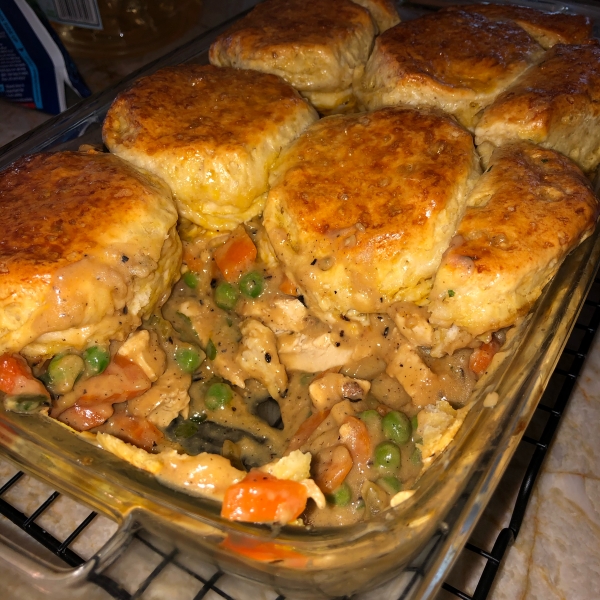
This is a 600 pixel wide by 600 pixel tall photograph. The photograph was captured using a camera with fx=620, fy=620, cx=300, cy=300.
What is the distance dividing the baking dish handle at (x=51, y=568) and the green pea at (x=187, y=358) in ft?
3.15

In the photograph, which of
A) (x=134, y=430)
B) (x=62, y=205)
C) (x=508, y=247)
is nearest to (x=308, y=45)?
(x=62, y=205)

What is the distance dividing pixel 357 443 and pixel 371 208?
0.85 metres

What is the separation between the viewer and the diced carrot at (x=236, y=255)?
104 inches

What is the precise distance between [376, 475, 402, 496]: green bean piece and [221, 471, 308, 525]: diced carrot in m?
0.43

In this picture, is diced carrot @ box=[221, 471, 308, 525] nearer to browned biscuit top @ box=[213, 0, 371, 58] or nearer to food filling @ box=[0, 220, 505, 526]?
food filling @ box=[0, 220, 505, 526]

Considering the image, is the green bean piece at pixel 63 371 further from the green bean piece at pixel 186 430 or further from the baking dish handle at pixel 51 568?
the baking dish handle at pixel 51 568

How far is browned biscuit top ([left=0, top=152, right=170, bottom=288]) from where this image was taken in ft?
6.88

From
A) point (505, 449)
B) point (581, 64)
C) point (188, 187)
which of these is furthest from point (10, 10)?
point (505, 449)

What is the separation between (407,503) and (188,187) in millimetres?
1489

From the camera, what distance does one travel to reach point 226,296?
2654 millimetres

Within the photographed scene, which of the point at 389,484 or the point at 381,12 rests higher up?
the point at 381,12

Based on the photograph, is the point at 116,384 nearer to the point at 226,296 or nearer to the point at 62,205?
the point at 226,296

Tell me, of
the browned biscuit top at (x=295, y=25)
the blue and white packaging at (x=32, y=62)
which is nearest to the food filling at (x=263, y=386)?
the browned biscuit top at (x=295, y=25)

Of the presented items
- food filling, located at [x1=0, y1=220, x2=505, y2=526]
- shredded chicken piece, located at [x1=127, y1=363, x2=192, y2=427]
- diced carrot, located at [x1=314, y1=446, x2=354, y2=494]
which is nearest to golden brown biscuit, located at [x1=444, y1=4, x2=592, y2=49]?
food filling, located at [x1=0, y1=220, x2=505, y2=526]
